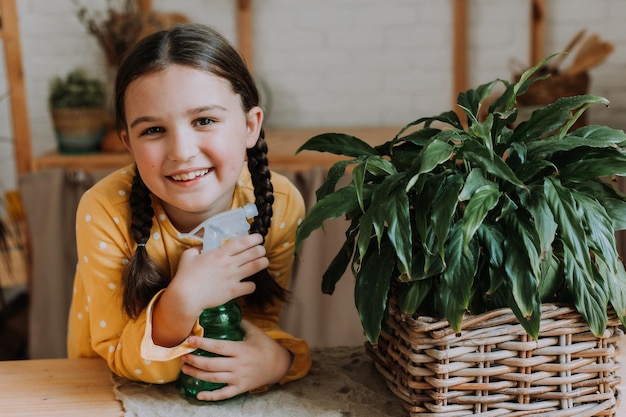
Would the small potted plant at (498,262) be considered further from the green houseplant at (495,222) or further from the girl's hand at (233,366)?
the girl's hand at (233,366)

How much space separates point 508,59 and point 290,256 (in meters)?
2.17

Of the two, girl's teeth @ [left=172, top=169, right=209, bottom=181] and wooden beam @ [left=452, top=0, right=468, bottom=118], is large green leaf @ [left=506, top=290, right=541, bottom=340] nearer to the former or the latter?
girl's teeth @ [left=172, top=169, right=209, bottom=181]

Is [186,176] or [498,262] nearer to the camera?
[498,262]

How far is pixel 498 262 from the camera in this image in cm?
89

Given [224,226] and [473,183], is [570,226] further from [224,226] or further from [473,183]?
[224,226]

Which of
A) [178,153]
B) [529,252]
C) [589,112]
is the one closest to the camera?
[529,252]

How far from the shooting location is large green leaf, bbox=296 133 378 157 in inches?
41.0

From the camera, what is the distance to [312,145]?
107cm

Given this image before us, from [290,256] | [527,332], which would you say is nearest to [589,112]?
[290,256]

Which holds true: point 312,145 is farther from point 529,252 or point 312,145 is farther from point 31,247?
point 31,247

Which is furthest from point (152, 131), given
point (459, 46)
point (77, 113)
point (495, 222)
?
point (459, 46)

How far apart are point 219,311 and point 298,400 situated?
0.18 meters

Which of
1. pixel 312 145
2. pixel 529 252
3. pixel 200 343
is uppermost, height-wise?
pixel 312 145

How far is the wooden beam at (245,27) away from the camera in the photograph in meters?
3.05
